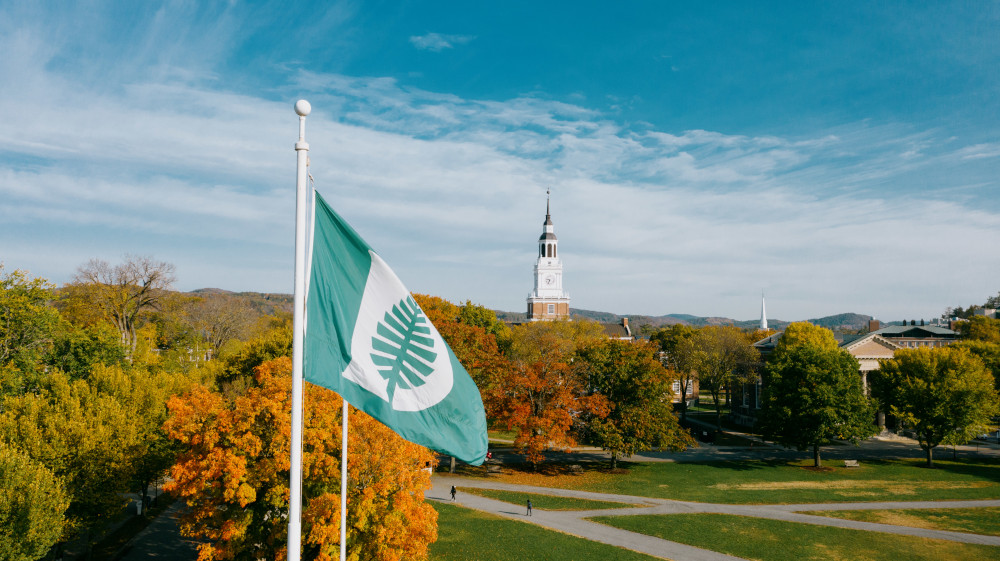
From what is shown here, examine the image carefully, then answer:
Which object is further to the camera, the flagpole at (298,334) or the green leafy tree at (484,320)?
the green leafy tree at (484,320)

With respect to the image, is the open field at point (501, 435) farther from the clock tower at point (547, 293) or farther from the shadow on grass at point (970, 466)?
the clock tower at point (547, 293)

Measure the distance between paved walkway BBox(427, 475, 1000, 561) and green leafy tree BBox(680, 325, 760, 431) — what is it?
3013 cm

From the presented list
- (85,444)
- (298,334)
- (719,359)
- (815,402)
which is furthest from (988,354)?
(85,444)

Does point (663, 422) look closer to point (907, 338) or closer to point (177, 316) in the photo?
point (177, 316)

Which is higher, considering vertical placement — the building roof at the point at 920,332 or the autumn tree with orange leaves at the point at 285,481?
the building roof at the point at 920,332

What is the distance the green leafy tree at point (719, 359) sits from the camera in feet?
220

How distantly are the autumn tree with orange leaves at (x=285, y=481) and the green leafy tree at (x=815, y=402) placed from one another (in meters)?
38.8

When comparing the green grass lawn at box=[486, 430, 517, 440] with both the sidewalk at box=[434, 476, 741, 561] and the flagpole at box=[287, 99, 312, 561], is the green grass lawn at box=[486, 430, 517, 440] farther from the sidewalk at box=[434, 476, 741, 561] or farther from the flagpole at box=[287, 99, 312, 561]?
the flagpole at box=[287, 99, 312, 561]

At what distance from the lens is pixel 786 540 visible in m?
29.7

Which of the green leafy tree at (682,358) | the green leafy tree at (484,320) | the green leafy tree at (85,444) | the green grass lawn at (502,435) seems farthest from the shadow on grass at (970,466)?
the green leafy tree at (85,444)

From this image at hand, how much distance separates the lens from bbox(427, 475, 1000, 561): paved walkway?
28444mm

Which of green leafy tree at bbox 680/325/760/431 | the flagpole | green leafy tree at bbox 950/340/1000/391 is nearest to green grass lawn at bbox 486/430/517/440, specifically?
green leafy tree at bbox 680/325/760/431

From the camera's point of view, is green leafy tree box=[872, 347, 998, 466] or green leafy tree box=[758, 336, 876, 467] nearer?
green leafy tree box=[758, 336, 876, 467]

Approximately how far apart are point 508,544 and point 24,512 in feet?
61.4
